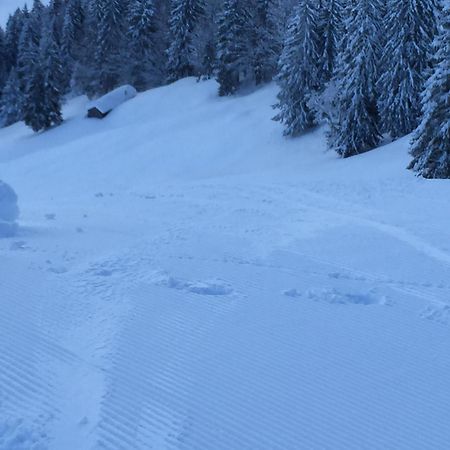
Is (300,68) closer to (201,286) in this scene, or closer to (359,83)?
(359,83)

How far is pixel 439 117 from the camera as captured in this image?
1734cm

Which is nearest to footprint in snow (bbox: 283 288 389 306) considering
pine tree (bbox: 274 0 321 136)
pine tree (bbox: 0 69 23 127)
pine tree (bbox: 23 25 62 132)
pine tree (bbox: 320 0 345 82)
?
pine tree (bbox: 274 0 321 136)

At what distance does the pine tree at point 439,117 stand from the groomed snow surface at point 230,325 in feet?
7.93

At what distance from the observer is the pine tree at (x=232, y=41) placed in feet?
120

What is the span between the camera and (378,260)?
29.3 ft

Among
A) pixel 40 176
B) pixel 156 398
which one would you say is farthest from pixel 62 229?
pixel 40 176

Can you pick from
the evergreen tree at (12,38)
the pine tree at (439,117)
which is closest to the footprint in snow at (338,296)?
the pine tree at (439,117)

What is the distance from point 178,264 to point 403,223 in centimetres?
554

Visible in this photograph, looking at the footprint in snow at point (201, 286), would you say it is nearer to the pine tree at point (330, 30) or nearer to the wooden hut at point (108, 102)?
the pine tree at point (330, 30)

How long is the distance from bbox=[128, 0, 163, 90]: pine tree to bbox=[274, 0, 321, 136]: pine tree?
22497 millimetres

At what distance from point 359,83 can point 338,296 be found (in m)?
18.3

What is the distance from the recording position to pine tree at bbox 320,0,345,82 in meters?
27.7

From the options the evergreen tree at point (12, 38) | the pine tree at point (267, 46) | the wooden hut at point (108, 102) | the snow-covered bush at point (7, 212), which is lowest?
the wooden hut at point (108, 102)

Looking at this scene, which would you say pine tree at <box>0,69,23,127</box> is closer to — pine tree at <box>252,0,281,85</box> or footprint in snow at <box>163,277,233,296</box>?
pine tree at <box>252,0,281,85</box>
